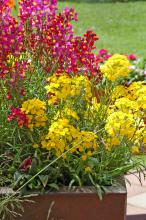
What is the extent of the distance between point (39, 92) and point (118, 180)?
2.16ft

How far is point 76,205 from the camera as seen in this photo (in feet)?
11.4

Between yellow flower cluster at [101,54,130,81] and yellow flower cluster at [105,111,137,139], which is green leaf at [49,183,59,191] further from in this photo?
yellow flower cluster at [101,54,130,81]

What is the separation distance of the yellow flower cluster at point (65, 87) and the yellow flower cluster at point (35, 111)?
0.25 ft

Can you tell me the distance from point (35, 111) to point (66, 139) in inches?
8.0

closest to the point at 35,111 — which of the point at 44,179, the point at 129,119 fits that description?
the point at 44,179

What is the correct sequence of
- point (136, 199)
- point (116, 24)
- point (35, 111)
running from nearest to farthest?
1. point (35, 111)
2. point (136, 199)
3. point (116, 24)

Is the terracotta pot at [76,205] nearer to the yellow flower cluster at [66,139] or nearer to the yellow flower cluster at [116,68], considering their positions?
the yellow flower cluster at [66,139]

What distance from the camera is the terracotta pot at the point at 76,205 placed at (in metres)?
3.45

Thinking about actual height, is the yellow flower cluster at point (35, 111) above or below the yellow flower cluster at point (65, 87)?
below

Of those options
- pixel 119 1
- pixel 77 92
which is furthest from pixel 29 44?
pixel 119 1

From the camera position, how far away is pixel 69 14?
12.9 ft

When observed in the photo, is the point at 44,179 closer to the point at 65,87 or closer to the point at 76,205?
the point at 76,205

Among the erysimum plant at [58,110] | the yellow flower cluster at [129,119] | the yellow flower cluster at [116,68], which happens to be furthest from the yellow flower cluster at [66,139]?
the yellow flower cluster at [116,68]

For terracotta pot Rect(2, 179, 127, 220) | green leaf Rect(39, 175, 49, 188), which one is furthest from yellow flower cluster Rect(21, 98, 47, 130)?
terracotta pot Rect(2, 179, 127, 220)
